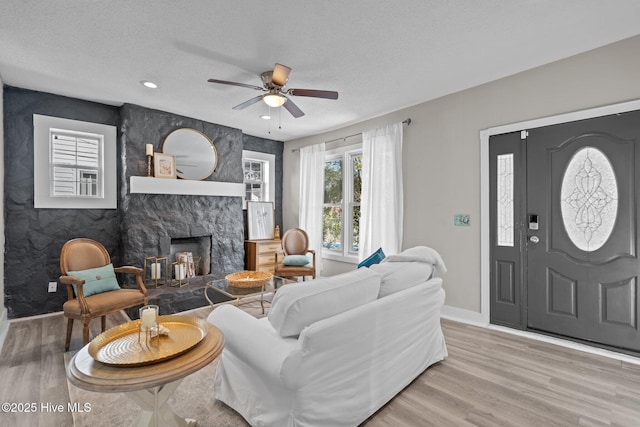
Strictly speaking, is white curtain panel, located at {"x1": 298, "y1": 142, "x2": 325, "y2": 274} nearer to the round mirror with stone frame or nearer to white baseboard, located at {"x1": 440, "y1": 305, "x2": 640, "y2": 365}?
the round mirror with stone frame

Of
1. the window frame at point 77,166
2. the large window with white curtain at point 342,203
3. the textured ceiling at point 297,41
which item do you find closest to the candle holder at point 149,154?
the window frame at point 77,166

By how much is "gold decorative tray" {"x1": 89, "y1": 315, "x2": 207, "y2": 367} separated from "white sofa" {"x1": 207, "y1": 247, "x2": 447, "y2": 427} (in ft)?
0.67

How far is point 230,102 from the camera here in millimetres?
3861

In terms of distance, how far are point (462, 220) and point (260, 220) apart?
139 inches

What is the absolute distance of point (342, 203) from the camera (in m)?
5.08

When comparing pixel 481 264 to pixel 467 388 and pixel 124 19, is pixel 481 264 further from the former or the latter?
pixel 124 19

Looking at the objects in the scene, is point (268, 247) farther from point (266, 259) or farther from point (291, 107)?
point (291, 107)

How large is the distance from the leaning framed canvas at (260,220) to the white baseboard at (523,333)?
3383 mm

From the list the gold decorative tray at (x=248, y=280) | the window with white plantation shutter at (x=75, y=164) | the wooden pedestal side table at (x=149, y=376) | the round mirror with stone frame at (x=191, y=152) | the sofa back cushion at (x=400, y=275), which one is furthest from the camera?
the round mirror with stone frame at (x=191, y=152)

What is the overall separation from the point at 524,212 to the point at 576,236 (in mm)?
469

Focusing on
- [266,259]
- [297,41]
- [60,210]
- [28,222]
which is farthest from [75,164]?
[297,41]

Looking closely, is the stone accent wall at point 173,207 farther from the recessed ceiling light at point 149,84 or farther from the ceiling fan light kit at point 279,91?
the ceiling fan light kit at point 279,91

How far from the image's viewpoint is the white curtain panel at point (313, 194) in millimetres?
5227

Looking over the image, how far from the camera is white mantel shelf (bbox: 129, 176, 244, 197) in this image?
397cm
